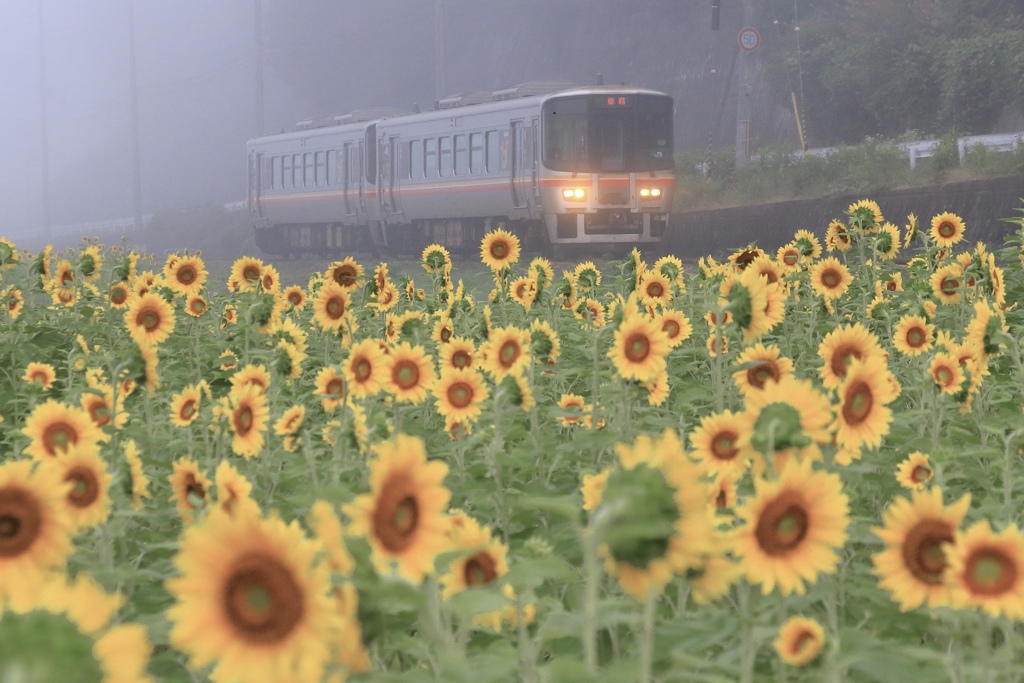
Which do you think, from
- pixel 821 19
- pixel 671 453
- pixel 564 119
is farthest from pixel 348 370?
pixel 821 19

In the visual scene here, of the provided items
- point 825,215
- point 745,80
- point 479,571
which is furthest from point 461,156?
point 479,571

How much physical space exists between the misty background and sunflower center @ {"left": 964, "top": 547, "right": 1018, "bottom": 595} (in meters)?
26.7

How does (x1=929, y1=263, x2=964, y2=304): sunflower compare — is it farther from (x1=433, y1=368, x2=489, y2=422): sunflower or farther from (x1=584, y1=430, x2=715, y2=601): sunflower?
(x1=584, y1=430, x2=715, y2=601): sunflower

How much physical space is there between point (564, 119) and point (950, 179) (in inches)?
287

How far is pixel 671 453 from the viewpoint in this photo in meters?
1.86

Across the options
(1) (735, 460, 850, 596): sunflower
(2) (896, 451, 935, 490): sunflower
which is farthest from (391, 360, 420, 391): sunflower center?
(1) (735, 460, 850, 596): sunflower

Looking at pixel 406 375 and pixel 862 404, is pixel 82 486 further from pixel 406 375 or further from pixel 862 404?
pixel 862 404

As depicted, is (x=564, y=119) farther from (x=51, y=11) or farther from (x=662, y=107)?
(x=51, y=11)

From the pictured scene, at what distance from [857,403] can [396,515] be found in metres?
1.34

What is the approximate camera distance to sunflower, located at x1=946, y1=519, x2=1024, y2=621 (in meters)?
2.20

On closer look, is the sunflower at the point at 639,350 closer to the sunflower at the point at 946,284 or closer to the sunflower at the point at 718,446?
the sunflower at the point at 718,446

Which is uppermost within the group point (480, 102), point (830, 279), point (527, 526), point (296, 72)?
point (296, 72)

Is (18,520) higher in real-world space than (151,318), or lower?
lower

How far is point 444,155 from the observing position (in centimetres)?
2556
